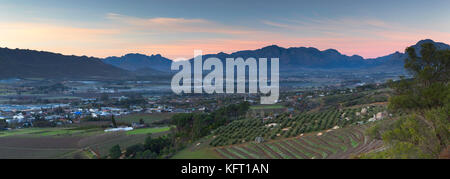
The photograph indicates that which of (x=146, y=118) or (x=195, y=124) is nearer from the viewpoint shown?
(x=195, y=124)

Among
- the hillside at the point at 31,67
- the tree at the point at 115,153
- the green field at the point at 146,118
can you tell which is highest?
the hillside at the point at 31,67

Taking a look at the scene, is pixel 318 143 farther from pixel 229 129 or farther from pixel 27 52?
pixel 27 52

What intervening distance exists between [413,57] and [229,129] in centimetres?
2442

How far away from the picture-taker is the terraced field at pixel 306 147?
73.0 feet

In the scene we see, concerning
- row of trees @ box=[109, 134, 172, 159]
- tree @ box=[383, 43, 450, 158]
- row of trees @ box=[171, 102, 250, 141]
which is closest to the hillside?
row of trees @ box=[171, 102, 250, 141]

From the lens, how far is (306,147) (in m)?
24.7

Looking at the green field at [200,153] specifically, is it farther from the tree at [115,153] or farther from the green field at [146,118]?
the green field at [146,118]

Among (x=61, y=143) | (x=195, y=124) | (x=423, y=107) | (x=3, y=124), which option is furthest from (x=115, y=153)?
(x=3, y=124)

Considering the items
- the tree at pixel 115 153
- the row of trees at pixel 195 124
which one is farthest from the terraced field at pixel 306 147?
the row of trees at pixel 195 124

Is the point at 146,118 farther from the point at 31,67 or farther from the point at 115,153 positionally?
the point at 31,67

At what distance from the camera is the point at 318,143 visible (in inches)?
982

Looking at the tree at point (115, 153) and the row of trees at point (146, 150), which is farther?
the tree at point (115, 153)

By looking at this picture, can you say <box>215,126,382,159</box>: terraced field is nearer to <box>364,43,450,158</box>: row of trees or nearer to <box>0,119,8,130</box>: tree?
<box>364,43,450,158</box>: row of trees
